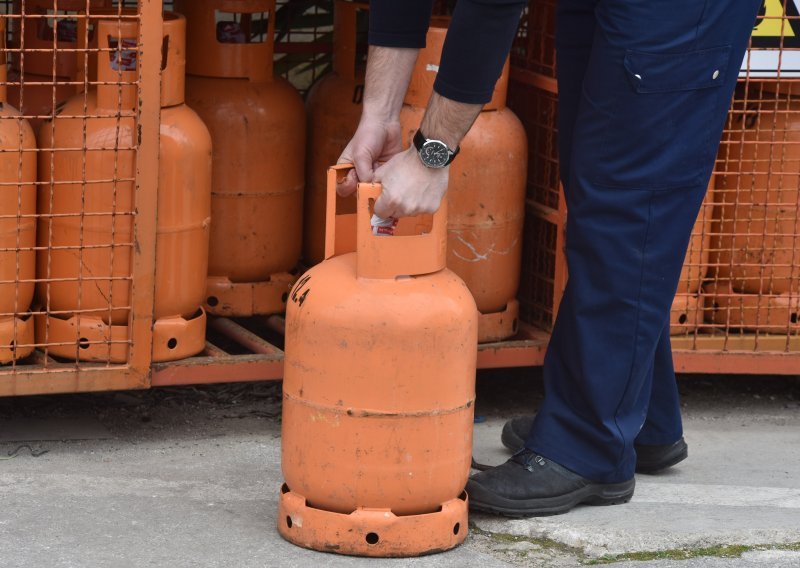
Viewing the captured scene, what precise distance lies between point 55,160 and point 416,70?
89 centimetres

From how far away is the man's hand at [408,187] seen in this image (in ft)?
8.91

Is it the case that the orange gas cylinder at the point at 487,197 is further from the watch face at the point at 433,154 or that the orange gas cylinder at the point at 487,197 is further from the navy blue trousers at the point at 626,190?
the watch face at the point at 433,154

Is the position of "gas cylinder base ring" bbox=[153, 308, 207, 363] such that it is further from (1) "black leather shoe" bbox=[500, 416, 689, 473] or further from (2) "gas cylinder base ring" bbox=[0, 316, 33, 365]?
(1) "black leather shoe" bbox=[500, 416, 689, 473]

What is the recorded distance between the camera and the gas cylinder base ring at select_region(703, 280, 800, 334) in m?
3.87

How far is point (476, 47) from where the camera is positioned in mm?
2699

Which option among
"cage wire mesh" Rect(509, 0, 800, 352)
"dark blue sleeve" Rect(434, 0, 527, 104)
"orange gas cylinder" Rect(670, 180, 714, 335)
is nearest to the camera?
"dark blue sleeve" Rect(434, 0, 527, 104)

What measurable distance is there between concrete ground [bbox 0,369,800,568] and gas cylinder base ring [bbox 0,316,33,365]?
237 millimetres

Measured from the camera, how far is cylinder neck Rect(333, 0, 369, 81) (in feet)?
12.8

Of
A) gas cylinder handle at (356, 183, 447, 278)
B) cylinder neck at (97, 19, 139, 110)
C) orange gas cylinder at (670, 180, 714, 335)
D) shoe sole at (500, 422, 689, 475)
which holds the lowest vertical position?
shoe sole at (500, 422, 689, 475)

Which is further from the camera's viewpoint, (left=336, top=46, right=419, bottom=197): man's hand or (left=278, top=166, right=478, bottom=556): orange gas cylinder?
(left=336, top=46, right=419, bottom=197): man's hand

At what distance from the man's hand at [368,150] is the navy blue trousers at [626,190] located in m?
0.38

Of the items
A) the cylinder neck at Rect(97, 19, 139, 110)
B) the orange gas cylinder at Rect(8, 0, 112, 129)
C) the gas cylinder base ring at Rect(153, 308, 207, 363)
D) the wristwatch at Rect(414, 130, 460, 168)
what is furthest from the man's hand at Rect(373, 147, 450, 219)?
the orange gas cylinder at Rect(8, 0, 112, 129)

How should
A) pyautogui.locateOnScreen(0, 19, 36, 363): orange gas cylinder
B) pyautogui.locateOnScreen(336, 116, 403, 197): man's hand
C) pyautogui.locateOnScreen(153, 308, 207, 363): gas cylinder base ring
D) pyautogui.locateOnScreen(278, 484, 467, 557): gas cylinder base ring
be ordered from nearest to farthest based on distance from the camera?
1. pyautogui.locateOnScreen(278, 484, 467, 557): gas cylinder base ring
2. pyautogui.locateOnScreen(336, 116, 403, 197): man's hand
3. pyautogui.locateOnScreen(0, 19, 36, 363): orange gas cylinder
4. pyautogui.locateOnScreen(153, 308, 207, 363): gas cylinder base ring

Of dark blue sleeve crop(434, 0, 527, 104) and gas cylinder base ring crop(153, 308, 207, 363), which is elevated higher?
dark blue sleeve crop(434, 0, 527, 104)
